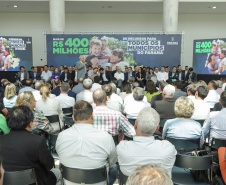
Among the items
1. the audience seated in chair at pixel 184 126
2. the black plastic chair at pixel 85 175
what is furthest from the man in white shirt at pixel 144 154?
the audience seated in chair at pixel 184 126

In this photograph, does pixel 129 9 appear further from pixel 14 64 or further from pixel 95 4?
pixel 14 64

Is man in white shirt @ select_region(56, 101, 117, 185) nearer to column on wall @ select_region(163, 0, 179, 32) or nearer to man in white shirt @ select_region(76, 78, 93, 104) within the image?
man in white shirt @ select_region(76, 78, 93, 104)

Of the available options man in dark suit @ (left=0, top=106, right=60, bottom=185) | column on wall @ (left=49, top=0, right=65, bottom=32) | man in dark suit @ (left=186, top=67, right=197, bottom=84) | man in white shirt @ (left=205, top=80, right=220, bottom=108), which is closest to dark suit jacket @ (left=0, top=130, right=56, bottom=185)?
man in dark suit @ (left=0, top=106, right=60, bottom=185)

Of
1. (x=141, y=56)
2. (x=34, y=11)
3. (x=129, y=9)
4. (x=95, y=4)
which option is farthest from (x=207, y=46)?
(x=34, y=11)

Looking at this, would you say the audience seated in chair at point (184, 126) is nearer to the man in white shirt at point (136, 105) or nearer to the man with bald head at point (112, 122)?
the man with bald head at point (112, 122)

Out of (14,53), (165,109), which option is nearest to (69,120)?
(165,109)

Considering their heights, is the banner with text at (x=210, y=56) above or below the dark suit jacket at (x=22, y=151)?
above

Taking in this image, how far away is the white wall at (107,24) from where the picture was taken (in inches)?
632

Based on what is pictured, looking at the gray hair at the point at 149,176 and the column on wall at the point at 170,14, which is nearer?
the gray hair at the point at 149,176

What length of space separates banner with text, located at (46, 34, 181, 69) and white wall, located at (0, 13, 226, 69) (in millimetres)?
4851

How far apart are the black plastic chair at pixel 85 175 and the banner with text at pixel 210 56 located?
10.8 metres

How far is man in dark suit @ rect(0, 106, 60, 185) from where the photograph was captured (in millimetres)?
2100

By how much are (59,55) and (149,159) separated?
10.5m

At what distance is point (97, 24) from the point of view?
16.3 meters
